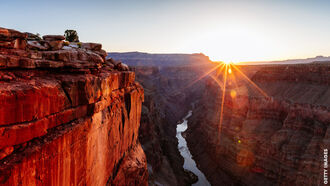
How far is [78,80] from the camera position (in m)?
7.34

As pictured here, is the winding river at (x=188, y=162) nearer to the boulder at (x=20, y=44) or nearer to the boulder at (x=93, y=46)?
the boulder at (x=93, y=46)

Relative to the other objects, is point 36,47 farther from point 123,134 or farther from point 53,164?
point 123,134

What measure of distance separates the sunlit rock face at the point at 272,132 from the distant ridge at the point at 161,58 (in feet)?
327

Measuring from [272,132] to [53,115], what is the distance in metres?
34.0

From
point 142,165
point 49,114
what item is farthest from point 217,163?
point 49,114

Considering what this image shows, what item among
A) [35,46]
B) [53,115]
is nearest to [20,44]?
[35,46]

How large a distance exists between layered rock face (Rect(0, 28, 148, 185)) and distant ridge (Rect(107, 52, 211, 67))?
4981 inches

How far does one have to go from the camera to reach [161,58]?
150875mm

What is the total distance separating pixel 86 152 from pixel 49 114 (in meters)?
2.41

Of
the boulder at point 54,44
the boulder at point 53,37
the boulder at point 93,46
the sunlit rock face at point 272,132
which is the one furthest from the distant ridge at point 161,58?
the boulder at point 54,44

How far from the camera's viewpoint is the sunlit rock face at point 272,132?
85.1 feet

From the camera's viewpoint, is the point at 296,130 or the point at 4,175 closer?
the point at 4,175

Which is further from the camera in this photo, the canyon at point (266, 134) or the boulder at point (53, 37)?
the canyon at point (266, 134)

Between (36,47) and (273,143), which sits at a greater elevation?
(36,47)
